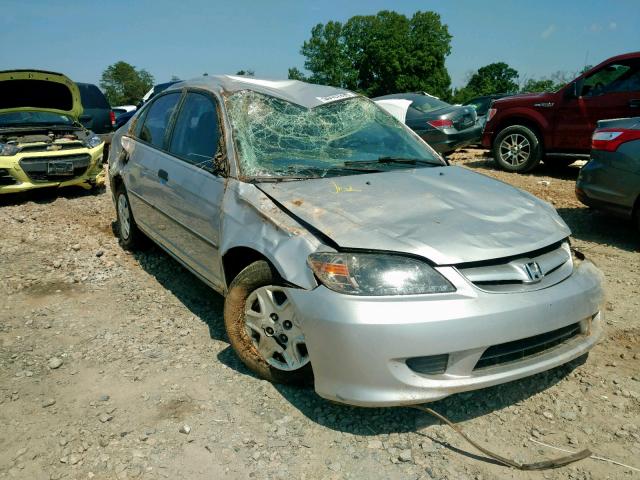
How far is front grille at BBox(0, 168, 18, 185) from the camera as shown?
23.4 feet

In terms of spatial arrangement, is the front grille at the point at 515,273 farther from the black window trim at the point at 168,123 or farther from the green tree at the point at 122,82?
the green tree at the point at 122,82

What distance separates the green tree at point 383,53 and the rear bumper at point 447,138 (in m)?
54.9

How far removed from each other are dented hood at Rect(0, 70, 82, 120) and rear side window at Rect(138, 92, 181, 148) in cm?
396

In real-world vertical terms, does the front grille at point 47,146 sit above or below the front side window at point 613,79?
below

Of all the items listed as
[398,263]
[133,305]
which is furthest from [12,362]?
[398,263]

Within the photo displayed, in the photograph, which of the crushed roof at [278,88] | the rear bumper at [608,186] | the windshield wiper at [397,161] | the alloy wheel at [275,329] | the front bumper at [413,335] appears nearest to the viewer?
the front bumper at [413,335]

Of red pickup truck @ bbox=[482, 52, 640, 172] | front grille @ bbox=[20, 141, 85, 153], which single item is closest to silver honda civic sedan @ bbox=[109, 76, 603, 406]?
front grille @ bbox=[20, 141, 85, 153]

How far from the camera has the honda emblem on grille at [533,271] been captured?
2.44 metres

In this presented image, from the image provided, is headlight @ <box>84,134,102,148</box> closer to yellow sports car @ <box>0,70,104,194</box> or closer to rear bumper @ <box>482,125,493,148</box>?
yellow sports car @ <box>0,70,104,194</box>

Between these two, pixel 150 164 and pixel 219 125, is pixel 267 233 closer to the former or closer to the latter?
pixel 219 125

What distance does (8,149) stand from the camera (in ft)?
23.7

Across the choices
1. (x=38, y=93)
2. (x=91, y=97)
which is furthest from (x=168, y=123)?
(x=91, y=97)

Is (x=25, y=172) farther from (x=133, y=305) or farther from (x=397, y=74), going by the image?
(x=397, y=74)

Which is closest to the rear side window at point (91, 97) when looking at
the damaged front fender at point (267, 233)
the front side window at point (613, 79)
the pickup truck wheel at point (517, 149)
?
the pickup truck wheel at point (517, 149)
